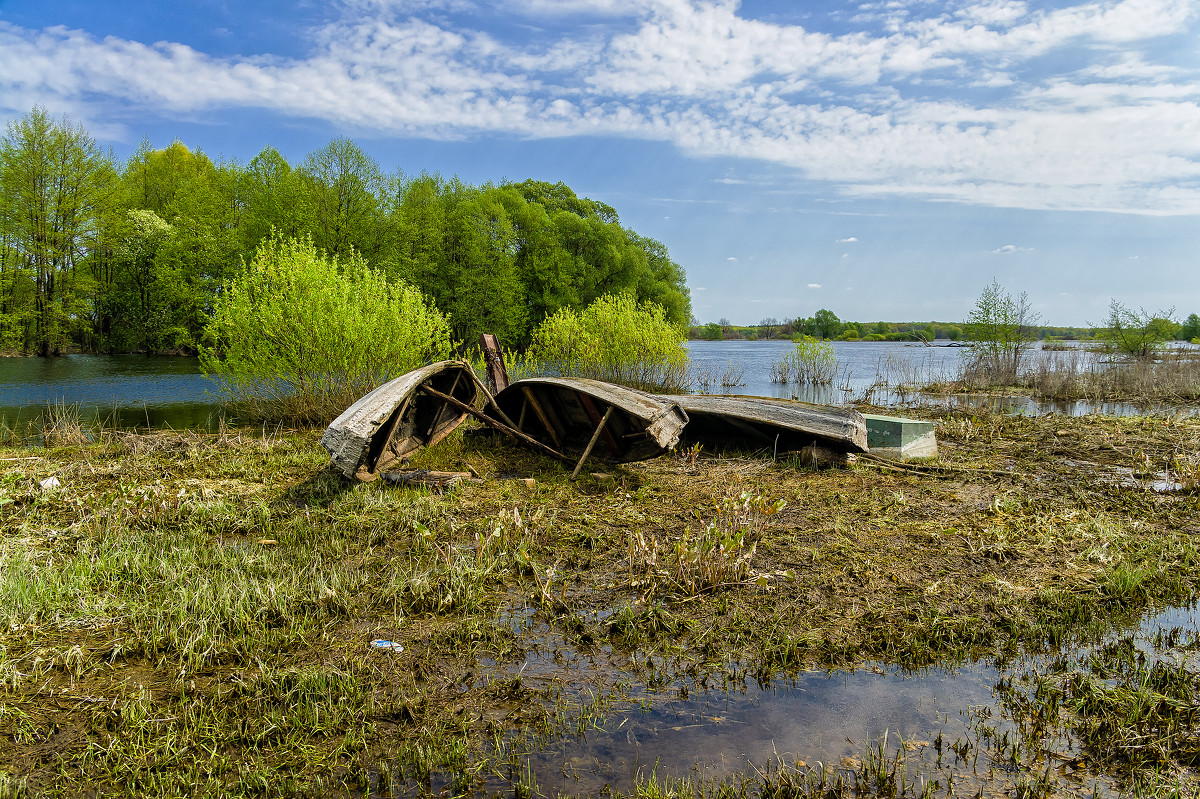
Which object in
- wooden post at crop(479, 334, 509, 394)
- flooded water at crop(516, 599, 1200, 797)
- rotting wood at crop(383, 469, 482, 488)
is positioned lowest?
flooded water at crop(516, 599, 1200, 797)

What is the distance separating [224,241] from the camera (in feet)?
Answer: 117

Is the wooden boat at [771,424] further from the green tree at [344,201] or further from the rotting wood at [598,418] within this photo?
the green tree at [344,201]

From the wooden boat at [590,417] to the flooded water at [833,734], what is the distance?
4478mm

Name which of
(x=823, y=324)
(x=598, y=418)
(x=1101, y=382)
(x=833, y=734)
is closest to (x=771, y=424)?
(x=598, y=418)

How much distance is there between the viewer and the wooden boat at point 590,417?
824cm

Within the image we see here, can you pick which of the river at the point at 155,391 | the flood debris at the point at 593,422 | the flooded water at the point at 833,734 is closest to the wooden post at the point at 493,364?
the flood debris at the point at 593,422

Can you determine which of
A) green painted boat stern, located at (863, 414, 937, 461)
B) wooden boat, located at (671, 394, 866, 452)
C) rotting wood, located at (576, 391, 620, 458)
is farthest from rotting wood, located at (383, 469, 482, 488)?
green painted boat stern, located at (863, 414, 937, 461)

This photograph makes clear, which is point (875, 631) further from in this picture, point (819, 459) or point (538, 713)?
point (819, 459)

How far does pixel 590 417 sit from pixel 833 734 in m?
6.62

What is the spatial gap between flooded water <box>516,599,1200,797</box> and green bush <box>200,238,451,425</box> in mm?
11416

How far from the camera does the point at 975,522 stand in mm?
6730

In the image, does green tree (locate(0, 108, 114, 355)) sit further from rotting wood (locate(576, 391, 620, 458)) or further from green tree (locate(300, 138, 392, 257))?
rotting wood (locate(576, 391, 620, 458))

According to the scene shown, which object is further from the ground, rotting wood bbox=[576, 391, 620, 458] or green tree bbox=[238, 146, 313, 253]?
green tree bbox=[238, 146, 313, 253]

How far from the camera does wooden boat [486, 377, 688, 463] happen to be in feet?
27.0
